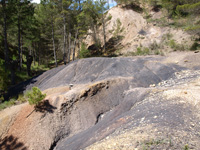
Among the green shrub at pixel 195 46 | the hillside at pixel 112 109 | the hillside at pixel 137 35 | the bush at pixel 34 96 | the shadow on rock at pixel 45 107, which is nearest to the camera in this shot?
the hillside at pixel 112 109

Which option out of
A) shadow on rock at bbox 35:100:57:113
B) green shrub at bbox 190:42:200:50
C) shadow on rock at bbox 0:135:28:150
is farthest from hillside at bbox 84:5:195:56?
shadow on rock at bbox 0:135:28:150

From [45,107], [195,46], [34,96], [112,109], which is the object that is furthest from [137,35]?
[34,96]

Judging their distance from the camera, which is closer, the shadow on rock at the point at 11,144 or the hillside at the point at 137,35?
the shadow on rock at the point at 11,144

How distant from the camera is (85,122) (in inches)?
264

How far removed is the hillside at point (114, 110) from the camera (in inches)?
128

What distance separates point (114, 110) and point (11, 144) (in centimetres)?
477

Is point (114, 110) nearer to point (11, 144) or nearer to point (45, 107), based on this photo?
point (45, 107)

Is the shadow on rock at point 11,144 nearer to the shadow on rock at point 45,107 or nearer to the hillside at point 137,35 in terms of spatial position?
the shadow on rock at point 45,107

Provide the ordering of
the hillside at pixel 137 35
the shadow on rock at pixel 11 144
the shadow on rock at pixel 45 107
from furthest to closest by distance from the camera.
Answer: the hillside at pixel 137 35 < the shadow on rock at pixel 45 107 < the shadow on rock at pixel 11 144

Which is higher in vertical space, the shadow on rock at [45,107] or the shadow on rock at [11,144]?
the shadow on rock at [45,107]

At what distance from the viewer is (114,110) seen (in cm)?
633

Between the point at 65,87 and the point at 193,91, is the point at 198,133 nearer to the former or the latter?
the point at 193,91

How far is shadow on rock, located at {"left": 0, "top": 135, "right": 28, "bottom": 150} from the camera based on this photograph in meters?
5.61

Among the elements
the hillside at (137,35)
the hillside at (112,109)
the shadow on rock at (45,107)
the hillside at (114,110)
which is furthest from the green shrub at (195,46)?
the shadow on rock at (45,107)
